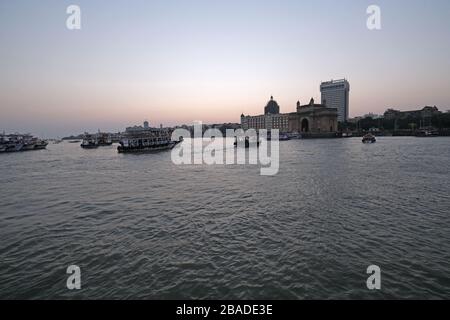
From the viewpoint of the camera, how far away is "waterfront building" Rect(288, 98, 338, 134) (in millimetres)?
150250

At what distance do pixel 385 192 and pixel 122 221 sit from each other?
16.2 meters

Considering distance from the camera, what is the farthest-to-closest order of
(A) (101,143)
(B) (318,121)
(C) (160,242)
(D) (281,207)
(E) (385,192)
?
(B) (318,121) < (A) (101,143) < (E) (385,192) < (D) (281,207) < (C) (160,242)

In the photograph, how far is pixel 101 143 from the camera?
379ft

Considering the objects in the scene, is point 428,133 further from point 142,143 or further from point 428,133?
point 142,143

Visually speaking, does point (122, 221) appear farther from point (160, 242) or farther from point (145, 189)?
point (145, 189)

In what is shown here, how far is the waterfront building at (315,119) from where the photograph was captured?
493 ft

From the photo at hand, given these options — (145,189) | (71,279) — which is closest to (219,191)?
(145,189)

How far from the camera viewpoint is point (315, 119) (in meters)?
154
